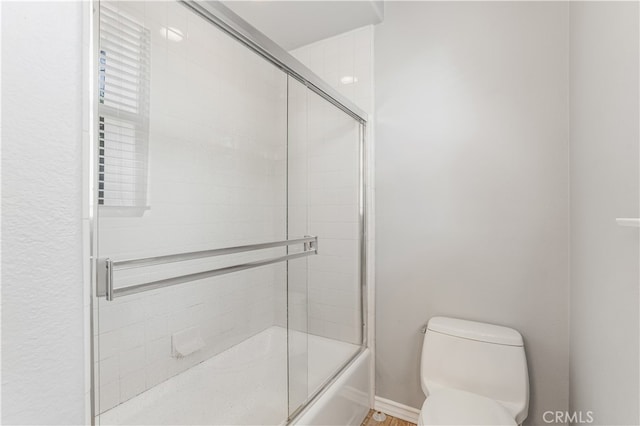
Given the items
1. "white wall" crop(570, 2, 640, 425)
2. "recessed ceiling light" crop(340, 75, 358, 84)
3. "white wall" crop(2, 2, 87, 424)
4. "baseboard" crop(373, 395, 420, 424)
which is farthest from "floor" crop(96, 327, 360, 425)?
"recessed ceiling light" crop(340, 75, 358, 84)

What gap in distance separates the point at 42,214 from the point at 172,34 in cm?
73

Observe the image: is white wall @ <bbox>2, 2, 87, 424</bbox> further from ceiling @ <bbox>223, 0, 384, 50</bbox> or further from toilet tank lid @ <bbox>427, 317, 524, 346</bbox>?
toilet tank lid @ <bbox>427, 317, 524, 346</bbox>

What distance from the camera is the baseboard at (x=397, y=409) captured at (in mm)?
1744

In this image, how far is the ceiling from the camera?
1.68 meters

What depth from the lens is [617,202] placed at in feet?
3.07

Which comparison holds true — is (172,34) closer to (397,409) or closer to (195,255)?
(195,255)

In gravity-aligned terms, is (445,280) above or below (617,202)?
below

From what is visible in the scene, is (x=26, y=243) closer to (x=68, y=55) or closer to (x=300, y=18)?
(x=68, y=55)

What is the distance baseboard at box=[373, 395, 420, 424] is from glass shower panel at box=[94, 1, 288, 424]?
84cm

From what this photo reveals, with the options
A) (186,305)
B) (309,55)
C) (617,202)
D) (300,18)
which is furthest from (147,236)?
(309,55)

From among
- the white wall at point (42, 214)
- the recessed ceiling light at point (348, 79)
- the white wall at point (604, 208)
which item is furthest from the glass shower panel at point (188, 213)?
the white wall at point (604, 208)

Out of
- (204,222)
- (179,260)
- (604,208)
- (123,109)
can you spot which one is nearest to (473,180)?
(604,208)

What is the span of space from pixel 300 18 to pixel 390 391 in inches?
87.3

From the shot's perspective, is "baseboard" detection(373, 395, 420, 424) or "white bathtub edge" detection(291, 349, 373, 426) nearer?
"white bathtub edge" detection(291, 349, 373, 426)
